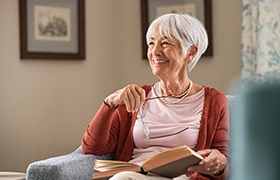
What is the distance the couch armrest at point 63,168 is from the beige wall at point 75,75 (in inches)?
50.8

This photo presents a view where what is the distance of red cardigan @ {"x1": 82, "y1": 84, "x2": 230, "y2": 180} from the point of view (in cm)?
217

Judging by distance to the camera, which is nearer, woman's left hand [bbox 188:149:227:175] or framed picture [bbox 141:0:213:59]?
woman's left hand [bbox 188:149:227:175]

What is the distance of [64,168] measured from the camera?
2088 mm

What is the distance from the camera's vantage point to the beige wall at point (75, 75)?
3430mm

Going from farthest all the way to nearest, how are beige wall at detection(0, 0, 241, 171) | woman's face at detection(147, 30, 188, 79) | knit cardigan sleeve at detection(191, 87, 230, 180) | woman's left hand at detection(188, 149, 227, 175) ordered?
1. beige wall at detection(0, 0, 241, 171)
2. woman's face at detection(147, 30, 188, 79)
3. knit cardigan sleeve at detection(191, 87, 230, 180)
4. woman's left hand at detection(188, 149, 227, 175)

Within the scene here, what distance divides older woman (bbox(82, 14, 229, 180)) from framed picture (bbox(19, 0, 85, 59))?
1.31 meters

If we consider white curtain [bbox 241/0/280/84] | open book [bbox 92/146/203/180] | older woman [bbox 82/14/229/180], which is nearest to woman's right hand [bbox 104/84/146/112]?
older woman [bbox 82/14/229/180]

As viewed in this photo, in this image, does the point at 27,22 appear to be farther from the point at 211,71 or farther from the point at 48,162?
the point at 48,162

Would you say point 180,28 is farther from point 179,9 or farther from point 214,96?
point 179,9

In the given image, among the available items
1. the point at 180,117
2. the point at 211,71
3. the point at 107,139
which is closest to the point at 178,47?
the point at 180,117

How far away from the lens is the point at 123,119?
2.32 metres

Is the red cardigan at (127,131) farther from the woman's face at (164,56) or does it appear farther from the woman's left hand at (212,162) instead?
the woman's face at (164,56)

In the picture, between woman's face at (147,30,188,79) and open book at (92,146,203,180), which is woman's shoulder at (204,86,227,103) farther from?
open book at (92,146,203,180)

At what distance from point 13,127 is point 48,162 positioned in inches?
55.2
